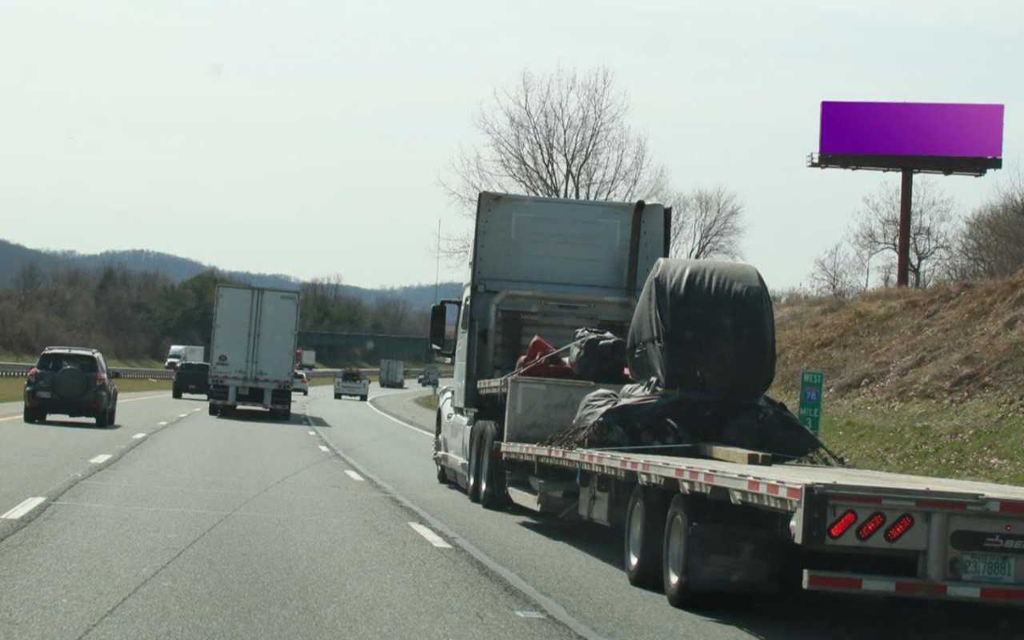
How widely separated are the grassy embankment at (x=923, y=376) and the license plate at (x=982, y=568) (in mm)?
12972

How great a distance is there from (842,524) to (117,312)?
13814 centimetres

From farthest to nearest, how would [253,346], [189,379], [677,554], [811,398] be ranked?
[189,379] → [253,346] → [811,398] → [677,554]

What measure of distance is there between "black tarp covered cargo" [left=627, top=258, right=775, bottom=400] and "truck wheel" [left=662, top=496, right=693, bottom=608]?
2.48 metres

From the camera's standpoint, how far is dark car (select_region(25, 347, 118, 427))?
29.8 m

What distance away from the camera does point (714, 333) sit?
12195mm

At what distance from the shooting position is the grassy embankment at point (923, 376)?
2391 cm

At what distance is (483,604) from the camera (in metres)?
9.38

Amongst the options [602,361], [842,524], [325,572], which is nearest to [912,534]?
[842,524]

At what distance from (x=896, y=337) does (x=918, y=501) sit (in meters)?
31.4

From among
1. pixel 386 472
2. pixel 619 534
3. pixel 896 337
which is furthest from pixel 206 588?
pixel 896 337

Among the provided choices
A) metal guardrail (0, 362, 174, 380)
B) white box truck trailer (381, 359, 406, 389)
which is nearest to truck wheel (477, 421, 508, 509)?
metal guardrail (0, 362, 174, 380)

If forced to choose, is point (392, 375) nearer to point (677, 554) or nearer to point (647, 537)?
point (647, 537)

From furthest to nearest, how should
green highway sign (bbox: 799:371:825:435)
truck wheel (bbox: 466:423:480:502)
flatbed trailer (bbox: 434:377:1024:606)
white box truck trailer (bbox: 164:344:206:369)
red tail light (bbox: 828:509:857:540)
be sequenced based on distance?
white box truck trailer (bbox: 164:344:206:369) → green highway sign (bbox: 799:371:825:435) → truck wheel (bbox: 466:423:480:502) → flatbed trailer (bbox: 434:377:1024:606) → red tail light (bbox: 828:509:857:540)

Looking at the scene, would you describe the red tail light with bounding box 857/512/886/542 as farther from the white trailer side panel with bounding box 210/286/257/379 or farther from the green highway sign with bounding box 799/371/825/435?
the white trailer side panel with bounding box 210/286/257/379
